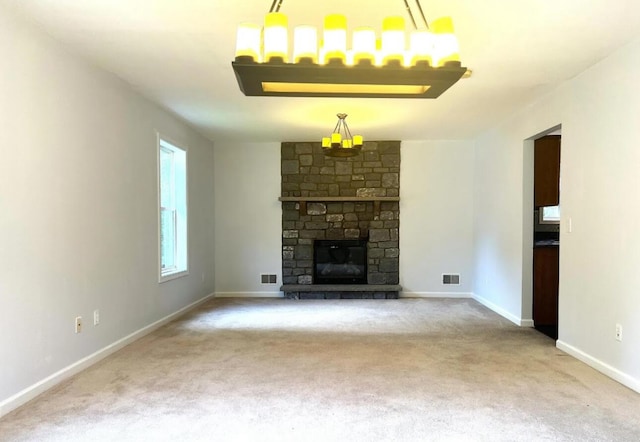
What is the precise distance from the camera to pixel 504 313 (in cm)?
518

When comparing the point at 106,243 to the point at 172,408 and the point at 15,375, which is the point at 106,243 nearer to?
the point at 15,375

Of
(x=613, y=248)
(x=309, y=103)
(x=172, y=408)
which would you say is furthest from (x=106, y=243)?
(x=613, y=248)

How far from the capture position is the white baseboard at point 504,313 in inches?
184

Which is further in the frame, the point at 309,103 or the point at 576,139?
the point at 309,103

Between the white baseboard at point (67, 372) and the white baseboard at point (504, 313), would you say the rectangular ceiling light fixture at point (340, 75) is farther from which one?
the white baseboard at point (504, 313)

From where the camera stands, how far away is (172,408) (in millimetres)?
2537

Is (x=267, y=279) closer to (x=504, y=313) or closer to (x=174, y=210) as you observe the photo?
(x=174, y=210)

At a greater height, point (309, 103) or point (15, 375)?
point (309, 103)

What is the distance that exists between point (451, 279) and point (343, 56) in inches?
216

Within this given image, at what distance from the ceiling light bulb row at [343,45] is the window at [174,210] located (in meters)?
3.65

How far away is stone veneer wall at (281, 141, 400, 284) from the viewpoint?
6.61 metres

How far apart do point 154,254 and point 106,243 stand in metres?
0.93

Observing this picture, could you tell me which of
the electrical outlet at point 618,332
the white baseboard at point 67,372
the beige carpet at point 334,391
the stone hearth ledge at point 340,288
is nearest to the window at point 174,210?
the white baseboard at point 67,372

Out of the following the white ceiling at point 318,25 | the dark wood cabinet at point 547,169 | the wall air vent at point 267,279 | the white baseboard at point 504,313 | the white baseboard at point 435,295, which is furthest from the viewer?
the wall air vent at point 267,279
